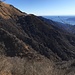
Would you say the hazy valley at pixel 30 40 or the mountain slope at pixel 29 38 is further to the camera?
the mountain slope at pixel 29 38

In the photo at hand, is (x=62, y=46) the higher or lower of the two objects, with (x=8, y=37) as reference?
lower

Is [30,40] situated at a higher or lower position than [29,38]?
lower

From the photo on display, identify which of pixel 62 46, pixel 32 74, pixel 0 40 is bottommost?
pixel 62 46

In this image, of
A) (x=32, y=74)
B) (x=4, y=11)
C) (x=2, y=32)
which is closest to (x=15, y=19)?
(x=4, y=11)

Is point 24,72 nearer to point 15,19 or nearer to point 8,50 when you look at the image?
point 8,50

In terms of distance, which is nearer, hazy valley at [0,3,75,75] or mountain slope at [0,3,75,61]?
hazy valley at [0,3,75,75]

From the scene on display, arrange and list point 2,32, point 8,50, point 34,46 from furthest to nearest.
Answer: point 34,46
point 2,32
point 8,50

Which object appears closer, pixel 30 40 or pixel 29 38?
pixel 30 40

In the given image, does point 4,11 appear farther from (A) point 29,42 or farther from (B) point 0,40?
(B) point 0,40

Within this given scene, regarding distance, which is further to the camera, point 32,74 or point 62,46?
point 62,46

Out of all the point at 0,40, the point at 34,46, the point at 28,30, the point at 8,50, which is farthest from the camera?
the point at 28,30
